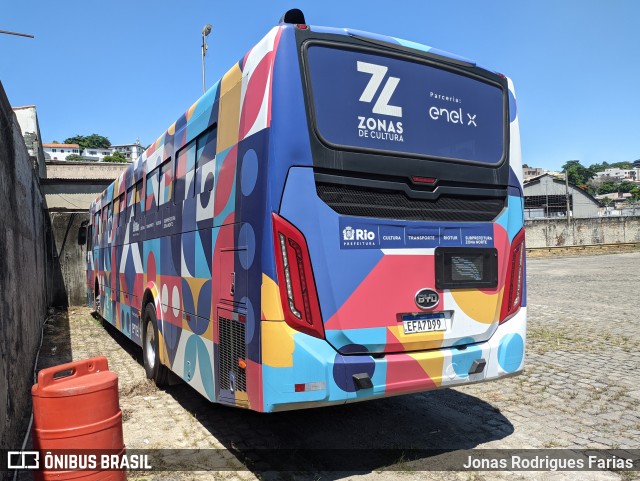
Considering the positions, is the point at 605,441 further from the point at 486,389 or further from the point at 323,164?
the point at 323,164

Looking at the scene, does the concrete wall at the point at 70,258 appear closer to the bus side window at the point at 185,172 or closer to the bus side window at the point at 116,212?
the bus side window at the point at 116,212

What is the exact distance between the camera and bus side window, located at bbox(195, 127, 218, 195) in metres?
4.75

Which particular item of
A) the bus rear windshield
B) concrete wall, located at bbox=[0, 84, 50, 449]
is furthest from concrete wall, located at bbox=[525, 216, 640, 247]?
concrete wall, located at bbox=[0, 84, 50, 449]

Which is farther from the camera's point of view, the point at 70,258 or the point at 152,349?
the point at 70,258

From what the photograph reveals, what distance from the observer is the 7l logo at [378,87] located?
13.5ft

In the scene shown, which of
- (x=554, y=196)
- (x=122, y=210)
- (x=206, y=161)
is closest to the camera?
(x=206, y=161)

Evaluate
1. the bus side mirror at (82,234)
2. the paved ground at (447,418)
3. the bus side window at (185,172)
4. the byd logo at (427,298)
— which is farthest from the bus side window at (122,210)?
→ the bus side mirror at (82,234)

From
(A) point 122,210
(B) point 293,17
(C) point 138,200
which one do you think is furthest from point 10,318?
(A) point 122,210

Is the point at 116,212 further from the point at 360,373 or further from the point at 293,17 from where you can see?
the point at 360,373

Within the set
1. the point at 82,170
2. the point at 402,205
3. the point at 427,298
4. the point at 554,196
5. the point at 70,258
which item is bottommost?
the point at 427,298

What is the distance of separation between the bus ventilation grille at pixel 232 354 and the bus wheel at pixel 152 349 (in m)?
2.45

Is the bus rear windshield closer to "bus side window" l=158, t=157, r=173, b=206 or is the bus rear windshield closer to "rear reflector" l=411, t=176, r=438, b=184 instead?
"rear reflector" l=411, t=176, r=438, b=184

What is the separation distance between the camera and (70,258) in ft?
58.6

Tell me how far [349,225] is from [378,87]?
3.88 feet
